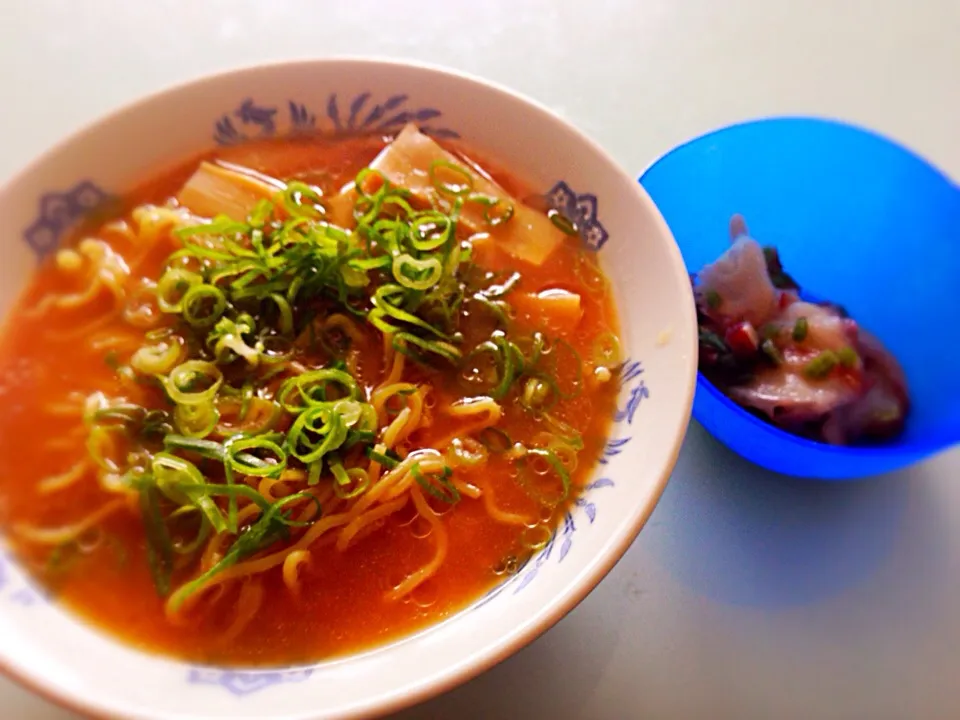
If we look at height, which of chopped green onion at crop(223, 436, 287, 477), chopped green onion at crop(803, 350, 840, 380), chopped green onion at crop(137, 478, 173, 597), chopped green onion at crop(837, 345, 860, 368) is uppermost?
chopped green onion at crop(837, 345, 860, 368)

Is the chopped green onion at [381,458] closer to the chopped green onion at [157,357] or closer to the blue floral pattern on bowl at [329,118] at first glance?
the chopped green onion at [157,357]

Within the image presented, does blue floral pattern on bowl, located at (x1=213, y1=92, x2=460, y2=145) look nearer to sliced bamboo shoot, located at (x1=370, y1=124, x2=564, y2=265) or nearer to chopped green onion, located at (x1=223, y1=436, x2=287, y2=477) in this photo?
sliced bamboo shoot, located at (x1=370, y1=124, x2=564, y2=265)

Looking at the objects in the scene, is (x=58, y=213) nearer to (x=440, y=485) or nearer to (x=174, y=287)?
(x=174, y=287)

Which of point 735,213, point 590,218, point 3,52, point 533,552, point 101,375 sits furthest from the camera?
point 3,52

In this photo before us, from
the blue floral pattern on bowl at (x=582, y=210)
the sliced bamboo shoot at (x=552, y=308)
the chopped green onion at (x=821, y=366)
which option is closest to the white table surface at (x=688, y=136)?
the chopped green onion at (x=821, y=366)

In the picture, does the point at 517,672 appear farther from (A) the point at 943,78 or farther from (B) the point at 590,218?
(A) the point at 943,78

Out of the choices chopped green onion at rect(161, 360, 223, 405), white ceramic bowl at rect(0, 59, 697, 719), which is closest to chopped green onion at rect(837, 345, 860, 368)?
white ceramic bowl at rect(0, 59, 697, 719)

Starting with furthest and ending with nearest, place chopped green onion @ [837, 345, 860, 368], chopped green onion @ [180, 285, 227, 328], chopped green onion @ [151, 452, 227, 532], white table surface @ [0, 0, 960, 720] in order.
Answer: chopped green onion @ [837, 345, 860, 368], chopped green onion @ [180, 285, 227, 328], white table surface @ [0, 0, 960, 720], chopped green onion @ [151, 452, 227, 532]

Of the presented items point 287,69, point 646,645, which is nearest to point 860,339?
point 646,645
